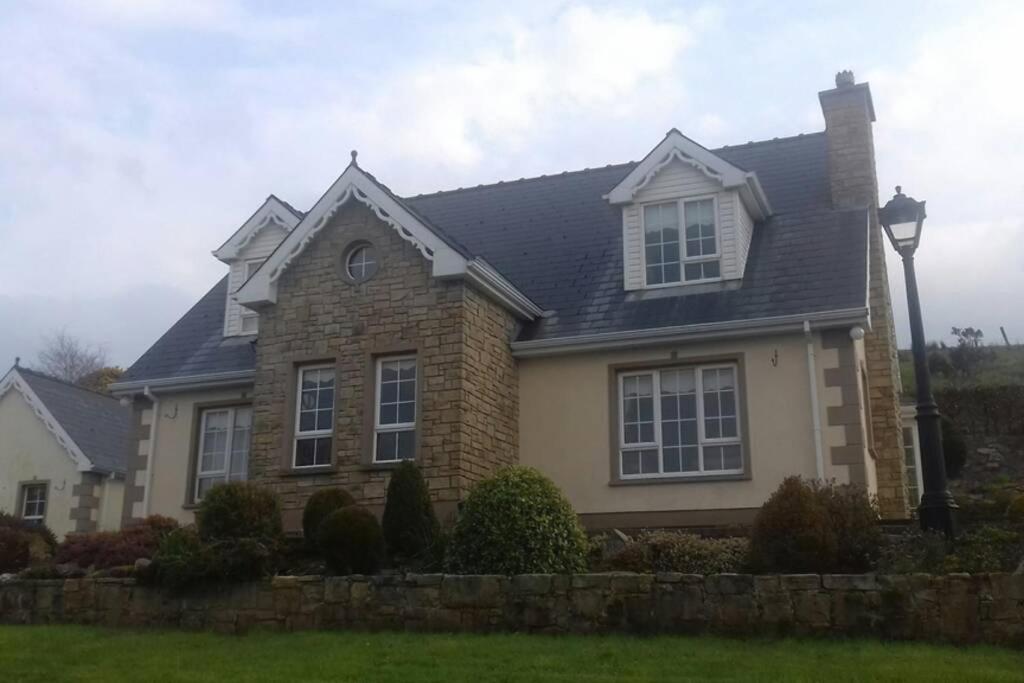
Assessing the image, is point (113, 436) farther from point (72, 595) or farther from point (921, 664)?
point (921, 664)

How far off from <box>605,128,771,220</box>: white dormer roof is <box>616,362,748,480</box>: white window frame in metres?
3.16

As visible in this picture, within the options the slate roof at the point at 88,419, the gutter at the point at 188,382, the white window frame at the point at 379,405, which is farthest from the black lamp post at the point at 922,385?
the slate roof at the point at 88,419

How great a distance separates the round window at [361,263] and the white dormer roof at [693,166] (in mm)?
4225

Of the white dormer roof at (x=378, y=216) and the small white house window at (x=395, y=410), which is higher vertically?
the white dormer roof at (x=378, y=216)

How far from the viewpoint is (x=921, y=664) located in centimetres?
928

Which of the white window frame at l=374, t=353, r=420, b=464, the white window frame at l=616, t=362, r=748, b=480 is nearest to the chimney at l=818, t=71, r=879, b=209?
the white window frame at l=616, t=362, r=748, b=480

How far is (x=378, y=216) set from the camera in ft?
55.5

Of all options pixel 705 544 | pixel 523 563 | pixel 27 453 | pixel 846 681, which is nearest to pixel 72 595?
pixel 523 563

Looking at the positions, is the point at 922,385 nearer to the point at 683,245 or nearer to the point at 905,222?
the point at 905,222

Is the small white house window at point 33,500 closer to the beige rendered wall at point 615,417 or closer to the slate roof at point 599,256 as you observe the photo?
the slate roof at point 599,256

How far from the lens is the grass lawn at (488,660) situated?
30.5 feet

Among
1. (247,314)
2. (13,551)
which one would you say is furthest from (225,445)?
(13,551)

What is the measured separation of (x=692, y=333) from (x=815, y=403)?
2.14 meters

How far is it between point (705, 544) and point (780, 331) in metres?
4.27
